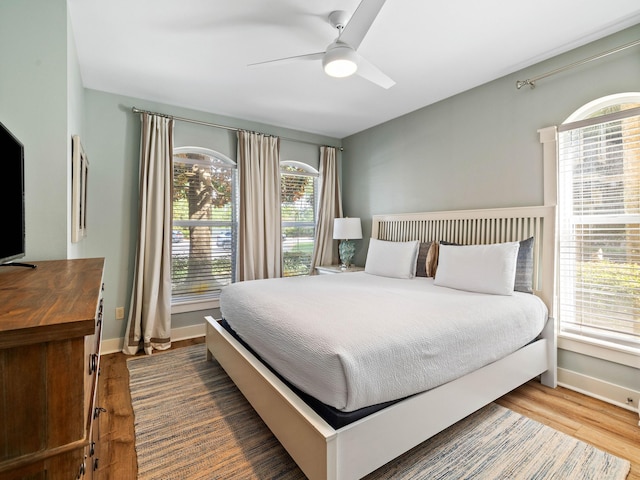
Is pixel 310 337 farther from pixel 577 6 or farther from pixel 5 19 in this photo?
pixel 577 6

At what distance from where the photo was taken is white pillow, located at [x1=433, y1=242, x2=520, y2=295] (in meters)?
2.41

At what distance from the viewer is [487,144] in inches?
117

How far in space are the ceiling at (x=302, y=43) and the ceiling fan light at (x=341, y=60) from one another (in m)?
0.26

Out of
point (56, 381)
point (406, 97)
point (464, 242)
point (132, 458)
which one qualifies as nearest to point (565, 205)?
point (464, 242)

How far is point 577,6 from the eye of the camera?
197 centimetres

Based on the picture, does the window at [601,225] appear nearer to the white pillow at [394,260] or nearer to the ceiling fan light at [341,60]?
the white pillow at [394,260]

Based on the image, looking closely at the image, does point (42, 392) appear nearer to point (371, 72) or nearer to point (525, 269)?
point (371, 72)

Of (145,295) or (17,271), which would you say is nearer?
(17,271)

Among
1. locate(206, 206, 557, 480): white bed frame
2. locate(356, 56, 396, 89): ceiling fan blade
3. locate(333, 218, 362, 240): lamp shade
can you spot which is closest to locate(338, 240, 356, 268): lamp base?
locate(333, 218, 362, 240): lamp shade

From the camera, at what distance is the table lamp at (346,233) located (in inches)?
164

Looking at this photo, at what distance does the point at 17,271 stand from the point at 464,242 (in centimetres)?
324

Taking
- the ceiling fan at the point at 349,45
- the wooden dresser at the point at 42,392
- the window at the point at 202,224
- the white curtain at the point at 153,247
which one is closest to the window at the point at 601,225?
the ceiling fan at the point at 349,45

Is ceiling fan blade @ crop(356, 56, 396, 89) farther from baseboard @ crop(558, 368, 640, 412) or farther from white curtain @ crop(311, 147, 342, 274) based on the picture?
baseboard @ crop(558, 368, 640, 412)

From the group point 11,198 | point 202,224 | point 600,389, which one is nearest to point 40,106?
point 11,198
